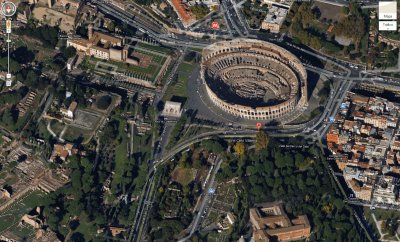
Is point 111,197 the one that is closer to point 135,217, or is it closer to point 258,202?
point 135,217

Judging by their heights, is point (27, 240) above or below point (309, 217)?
below

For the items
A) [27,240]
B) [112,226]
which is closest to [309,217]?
[112,226]

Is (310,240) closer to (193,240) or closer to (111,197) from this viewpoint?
(193,240)

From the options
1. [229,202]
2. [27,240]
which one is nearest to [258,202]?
[229,202]

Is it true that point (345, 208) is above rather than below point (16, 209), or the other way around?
above

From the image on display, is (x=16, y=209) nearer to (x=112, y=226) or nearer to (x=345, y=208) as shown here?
(x=112, y=226)

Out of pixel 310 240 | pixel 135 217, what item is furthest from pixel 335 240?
pixel 135 217

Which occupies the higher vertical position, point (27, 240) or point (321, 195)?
point (321, 195)
